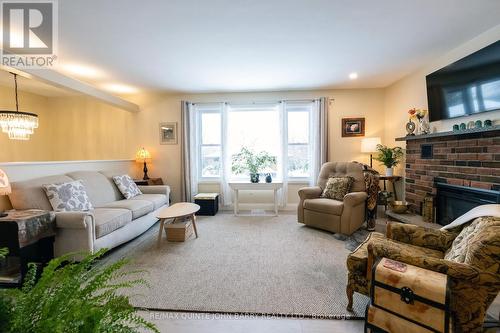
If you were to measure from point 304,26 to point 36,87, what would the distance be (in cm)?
493

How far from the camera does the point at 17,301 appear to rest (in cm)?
61

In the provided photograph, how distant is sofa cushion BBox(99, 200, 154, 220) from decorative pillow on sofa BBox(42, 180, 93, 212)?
0.33 meters

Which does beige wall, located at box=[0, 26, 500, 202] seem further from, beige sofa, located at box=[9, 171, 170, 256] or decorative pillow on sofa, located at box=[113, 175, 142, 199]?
beige sofa, located at box=[9, 171, 170, 256]

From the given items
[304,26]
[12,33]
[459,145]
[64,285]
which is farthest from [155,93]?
[459,145]

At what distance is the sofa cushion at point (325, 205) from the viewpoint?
3135 millimetres

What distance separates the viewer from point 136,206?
314 cm

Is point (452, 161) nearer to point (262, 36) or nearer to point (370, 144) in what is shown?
point (370, 144)

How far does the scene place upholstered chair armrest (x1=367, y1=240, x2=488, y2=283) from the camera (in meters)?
1.18

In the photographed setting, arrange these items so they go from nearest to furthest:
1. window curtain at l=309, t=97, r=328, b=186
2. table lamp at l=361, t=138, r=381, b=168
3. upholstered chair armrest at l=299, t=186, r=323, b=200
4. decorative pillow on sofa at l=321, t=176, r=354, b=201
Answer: decorative pillow on sofa at l=321, t=176, r=354, b=201
upholstered chair armrest at l=299, t=186, r=323, b=200
table lamp at l=361, t=138, r=381, b=168
window curtain at l=309, t=97, r=328, b=186

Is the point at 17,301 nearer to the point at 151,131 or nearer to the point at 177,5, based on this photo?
the point at 177,5

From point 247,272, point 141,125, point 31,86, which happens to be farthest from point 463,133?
point 31,86

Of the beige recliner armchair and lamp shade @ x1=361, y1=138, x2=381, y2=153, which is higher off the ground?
lamp shade @ x1=361, y1=138, x2=381, y2=153

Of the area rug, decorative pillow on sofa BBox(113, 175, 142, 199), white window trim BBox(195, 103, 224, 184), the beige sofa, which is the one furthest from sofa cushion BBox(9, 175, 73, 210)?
white window trim BBox(195, 103, 224, 184)

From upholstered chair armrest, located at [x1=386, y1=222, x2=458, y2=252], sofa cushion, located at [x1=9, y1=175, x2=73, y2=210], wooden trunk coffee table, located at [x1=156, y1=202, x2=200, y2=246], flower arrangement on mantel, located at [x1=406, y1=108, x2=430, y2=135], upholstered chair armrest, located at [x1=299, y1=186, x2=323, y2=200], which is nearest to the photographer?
upholstered chair armrest, located at [x1=386, y1=222, x2=458, y2=252]
